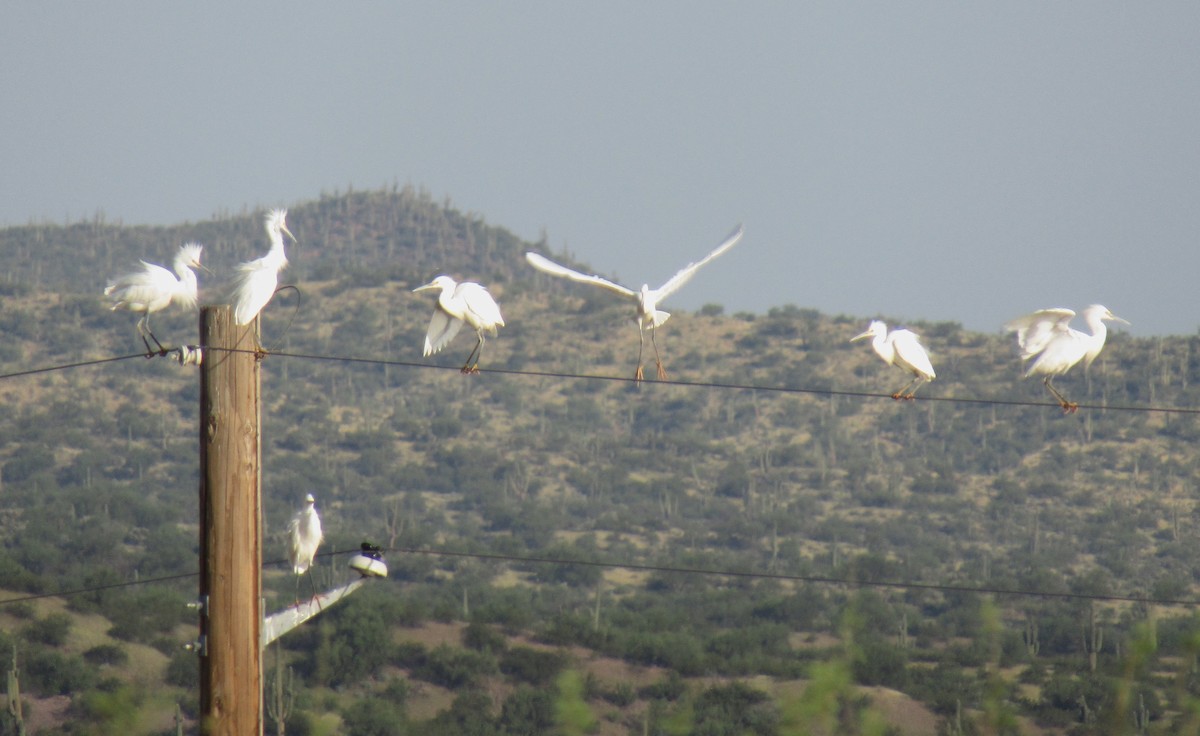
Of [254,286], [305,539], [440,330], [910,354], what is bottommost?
[305,539]

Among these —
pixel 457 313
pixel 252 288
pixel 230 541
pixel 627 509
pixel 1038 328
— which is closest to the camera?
pixel 230 541

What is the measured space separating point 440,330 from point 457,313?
25 cm

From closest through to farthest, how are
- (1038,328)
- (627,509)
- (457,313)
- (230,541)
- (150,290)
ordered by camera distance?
(230,541) < (150,290) < (1038,328) < (457,313) < (627,509)

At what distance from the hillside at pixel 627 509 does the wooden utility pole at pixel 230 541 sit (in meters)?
15.3

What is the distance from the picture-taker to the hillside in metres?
27.9

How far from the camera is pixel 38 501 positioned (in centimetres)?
4531

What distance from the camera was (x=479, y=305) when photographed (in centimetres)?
1102

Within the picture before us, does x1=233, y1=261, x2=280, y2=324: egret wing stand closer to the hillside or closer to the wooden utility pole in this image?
the wooden utility pole

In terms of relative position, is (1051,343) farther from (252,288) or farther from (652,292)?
(252,288)

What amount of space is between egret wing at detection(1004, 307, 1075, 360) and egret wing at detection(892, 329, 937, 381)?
0.81 m

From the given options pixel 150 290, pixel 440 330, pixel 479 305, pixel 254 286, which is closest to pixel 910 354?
pixel 479 305

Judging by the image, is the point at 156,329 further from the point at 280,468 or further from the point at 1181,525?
the point at 1181,525

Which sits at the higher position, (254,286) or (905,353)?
(254,286)

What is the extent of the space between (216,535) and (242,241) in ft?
267
